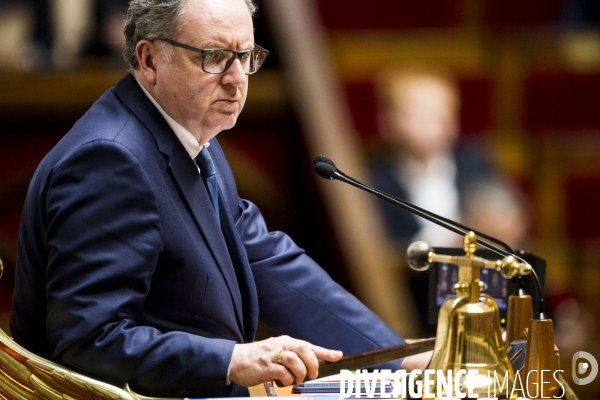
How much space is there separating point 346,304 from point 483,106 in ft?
7.94

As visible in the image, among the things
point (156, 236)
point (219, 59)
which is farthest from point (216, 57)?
point (156, 236)

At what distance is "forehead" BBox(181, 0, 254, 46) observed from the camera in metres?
1.43

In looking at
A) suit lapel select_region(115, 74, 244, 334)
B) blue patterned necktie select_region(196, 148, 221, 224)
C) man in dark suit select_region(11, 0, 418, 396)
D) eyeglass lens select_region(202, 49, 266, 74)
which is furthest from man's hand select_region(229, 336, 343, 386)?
eyeglass lens select_region(202, 49, 266, 74)

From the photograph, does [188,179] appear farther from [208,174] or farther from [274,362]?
[274,362]

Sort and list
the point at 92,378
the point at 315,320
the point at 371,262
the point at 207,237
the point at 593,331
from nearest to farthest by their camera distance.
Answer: the point at 92,378
the point at 207,237
the point at 315,320
the point at 371,262
the point at 593,331

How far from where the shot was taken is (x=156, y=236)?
132cm

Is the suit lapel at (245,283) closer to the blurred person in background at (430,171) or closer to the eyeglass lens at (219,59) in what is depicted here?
the eyeglass lens at (219,59)

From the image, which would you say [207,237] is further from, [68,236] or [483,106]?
[483,106]

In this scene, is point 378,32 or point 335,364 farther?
point 378,32

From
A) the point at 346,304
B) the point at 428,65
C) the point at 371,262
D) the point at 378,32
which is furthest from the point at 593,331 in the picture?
the point at 346,304

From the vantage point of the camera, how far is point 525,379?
4.18 ft

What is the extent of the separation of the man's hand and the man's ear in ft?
1.54

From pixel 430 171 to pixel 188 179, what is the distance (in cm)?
200

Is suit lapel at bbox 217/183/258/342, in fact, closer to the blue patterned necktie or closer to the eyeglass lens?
the blue patterned necktie
